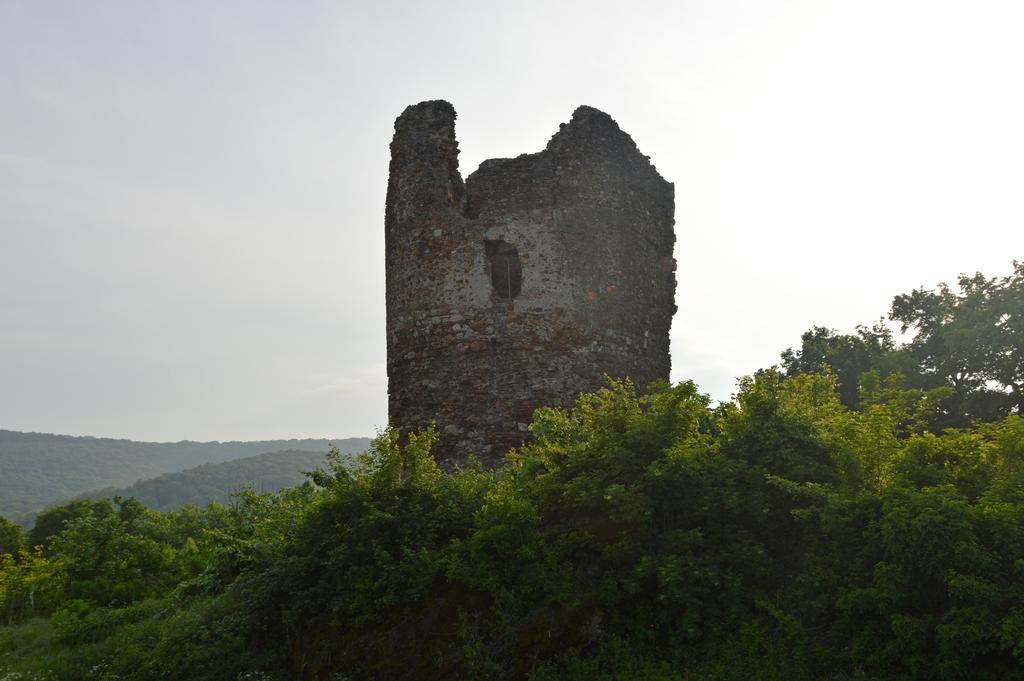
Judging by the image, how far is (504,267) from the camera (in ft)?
35.7

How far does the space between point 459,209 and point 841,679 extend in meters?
8.09

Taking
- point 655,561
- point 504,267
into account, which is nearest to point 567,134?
point 504,267

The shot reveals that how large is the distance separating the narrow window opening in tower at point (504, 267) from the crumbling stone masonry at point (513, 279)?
20 mm

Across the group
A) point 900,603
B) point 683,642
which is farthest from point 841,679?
point 683,642

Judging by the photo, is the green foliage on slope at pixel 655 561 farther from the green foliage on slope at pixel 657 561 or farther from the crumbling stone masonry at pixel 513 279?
the crumbling stone masonry at pixel 513 279

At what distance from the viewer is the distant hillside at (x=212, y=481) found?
345 feet

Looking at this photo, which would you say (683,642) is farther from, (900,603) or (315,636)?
(315,636)

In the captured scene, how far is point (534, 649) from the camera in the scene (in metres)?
5.43

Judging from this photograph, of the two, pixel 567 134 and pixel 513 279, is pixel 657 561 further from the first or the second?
pixel 567 134

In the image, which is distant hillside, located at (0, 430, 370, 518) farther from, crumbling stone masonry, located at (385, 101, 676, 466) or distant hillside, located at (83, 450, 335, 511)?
crumbling stone masonry, located at (385, 101, 676, 466)

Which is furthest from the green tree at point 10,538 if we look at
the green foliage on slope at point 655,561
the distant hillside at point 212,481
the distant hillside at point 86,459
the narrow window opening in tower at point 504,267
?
the distant hillside at point 86,459

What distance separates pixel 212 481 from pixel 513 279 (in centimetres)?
11339

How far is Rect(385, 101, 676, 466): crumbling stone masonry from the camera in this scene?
10.3m

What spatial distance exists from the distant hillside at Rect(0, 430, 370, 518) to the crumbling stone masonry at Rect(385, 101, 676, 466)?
12057 cm
